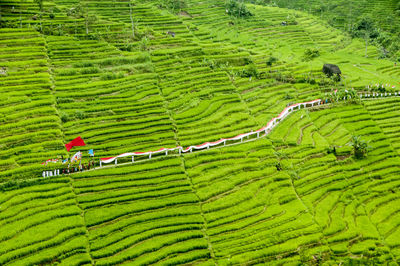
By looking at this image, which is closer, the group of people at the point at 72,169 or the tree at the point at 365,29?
the group of people at the point at 72,169

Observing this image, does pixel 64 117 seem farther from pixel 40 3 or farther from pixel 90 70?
pixel 40 3

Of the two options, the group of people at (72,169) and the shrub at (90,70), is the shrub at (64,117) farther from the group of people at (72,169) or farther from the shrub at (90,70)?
the shrub at (90,70)

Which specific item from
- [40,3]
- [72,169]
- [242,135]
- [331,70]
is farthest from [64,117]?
[331,70]

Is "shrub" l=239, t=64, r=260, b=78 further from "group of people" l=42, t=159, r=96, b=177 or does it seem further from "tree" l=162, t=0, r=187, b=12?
"group of people" l=42, t=159, r=96, b=177

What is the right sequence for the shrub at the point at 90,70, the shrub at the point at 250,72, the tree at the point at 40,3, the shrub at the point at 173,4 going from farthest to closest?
the shrub at the point at 173,4 → the tree at the point at 40,3 → the shrub at the point at 250,72 → the shrub at the point at 90,70

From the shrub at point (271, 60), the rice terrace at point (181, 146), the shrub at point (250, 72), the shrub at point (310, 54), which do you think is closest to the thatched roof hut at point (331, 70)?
the rice terrace at point (181, 146)

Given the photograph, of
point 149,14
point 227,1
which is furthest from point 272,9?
point 149,14
